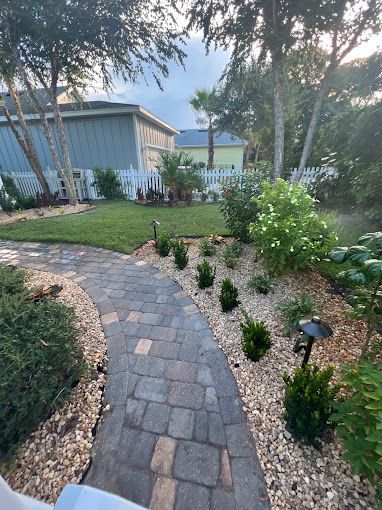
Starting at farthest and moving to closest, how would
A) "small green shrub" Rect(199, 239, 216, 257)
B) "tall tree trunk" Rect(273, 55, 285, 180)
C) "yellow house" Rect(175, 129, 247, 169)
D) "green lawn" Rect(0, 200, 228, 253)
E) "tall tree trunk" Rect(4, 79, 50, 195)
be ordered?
1. "yellow house" Rect(175, 129, 247, 169)
2. "tall tree trunk" Rect(4, 79, 50, 195)
3. "tall tree trunk" Rect(273, 55, 285, 180)
4. "green lawn" Rect(0, 200, 228, 253)
5. "small green shrub" Rect(199, 239, 216, 257)

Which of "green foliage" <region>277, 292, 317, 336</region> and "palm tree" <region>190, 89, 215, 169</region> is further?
"palm tree" <region>190, 89, 215, 169</region>

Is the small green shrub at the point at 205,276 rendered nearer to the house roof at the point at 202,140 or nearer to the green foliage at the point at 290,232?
the green foliage at the point at 290,232

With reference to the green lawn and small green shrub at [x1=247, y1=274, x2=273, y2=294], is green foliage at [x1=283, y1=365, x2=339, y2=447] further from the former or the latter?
the green lawn

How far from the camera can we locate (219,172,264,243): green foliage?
12.1 ft

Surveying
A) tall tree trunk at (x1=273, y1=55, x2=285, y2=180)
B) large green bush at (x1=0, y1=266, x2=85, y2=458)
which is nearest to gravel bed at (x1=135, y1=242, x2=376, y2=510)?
large green bush at (x1=0, y1=266, x2=85, y2=458)

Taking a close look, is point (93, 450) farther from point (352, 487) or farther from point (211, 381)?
point (352, 487)

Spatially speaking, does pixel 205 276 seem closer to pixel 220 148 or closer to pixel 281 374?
pixel 281 374

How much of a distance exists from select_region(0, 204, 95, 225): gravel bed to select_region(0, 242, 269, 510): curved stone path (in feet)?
18.5

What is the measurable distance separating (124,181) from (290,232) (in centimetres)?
818

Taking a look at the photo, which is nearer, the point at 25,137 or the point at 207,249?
the point at 207,249

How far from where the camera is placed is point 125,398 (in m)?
1.67

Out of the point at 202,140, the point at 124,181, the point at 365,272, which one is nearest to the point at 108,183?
the point at 124,181

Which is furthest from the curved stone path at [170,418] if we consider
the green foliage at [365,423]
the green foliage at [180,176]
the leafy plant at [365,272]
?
the green foliage at [180,176]

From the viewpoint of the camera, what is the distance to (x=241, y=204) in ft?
12.1
